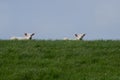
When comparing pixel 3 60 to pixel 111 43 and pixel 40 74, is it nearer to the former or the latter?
pixel 40 74

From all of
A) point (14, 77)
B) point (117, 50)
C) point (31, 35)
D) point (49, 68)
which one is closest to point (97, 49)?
point (117, 50)

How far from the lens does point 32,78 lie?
66.2ft

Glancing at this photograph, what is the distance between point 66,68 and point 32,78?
224 cm

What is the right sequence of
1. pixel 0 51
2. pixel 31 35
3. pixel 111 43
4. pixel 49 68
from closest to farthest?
1. pixel 49 68
2. pixel 0 51
3. pixel 111 43
4. pixel 31 35

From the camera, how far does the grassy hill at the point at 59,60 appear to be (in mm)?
20609

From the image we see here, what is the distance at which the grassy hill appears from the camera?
20609 millimetres

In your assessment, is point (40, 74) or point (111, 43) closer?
point (40, 74)

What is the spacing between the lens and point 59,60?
76.2ft

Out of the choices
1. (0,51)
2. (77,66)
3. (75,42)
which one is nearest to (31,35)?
(75,42)

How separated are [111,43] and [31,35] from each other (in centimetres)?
1154

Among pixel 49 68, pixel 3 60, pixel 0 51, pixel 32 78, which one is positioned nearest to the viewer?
pixel 32 78

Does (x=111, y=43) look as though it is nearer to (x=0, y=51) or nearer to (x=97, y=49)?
(x=97, y=49)

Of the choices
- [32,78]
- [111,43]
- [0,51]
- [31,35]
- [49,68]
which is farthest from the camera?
[31,35]

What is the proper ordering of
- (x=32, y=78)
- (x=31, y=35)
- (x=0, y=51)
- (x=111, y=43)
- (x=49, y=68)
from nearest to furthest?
1. (x=32, y=78)
2. (x=49, y=68)
3. (x=0, y=51)
4. (x=111, y=43)
5. (x=31, y=35)
